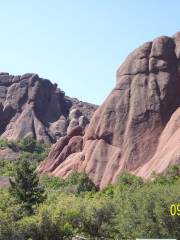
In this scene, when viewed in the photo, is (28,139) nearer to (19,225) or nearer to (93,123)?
(93,123)

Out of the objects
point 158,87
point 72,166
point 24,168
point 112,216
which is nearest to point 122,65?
point 158,87

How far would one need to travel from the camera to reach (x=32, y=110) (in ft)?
431

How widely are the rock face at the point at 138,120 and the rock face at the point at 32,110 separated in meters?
56.2

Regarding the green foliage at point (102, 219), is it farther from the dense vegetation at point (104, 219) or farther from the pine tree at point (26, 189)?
the pine tree at point (26, 189)

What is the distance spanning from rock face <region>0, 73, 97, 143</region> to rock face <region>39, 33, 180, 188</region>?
5624 centimetres

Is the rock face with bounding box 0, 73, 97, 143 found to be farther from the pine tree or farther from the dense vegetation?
the dense vegetation

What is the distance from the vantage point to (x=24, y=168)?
5231cm

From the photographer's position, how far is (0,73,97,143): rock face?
12938cm

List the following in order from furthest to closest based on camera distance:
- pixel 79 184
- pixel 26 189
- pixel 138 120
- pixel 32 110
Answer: pixel 32 110 → pixel 138 120 → pixel 79 184 → pixel 26 189

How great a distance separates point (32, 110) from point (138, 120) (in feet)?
225

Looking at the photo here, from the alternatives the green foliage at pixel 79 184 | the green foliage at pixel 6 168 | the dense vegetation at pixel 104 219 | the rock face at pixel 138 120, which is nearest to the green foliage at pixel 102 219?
the dense vegetation at pixel 104 219

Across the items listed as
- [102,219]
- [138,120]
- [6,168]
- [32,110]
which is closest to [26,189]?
[102,219]

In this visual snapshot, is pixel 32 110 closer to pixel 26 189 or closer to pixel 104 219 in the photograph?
pixel 26 189

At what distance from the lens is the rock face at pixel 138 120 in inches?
2490
